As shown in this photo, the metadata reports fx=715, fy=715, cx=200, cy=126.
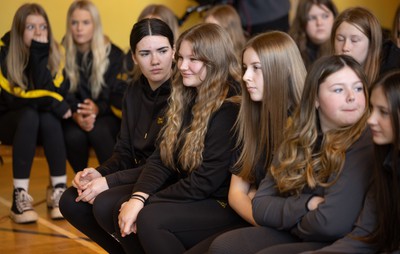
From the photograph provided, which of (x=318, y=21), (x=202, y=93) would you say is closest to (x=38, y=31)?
(x=318, y=21)

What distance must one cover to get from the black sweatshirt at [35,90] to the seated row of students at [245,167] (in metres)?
1.02

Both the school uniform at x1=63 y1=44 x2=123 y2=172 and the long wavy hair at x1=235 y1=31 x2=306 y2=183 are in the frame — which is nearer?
the long wavy hair at x1=235 y1=31 x2=306 y2=183

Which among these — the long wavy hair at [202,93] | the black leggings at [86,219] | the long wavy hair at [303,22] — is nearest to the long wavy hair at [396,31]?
the long wavy hair at [303,22]

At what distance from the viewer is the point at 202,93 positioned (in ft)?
8.11

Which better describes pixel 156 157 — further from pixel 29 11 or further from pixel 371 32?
pixel 29 11

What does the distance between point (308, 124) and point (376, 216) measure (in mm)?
358

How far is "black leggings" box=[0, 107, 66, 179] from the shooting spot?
3670mm

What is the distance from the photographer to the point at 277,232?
2072 mm

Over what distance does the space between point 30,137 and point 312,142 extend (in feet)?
6.67

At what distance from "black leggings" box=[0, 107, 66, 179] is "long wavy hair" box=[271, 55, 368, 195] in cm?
191

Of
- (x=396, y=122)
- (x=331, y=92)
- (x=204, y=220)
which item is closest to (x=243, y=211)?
(x=204, y=220)

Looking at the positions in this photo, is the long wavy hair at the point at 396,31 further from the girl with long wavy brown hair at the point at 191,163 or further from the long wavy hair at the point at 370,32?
the girl with long wavy brown hair at the point at 191,163

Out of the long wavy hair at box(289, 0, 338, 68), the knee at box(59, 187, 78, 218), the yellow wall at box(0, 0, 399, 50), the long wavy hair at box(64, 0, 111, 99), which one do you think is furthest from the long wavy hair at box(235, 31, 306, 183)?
the yellow wall at box(0, 0, 399, 50)

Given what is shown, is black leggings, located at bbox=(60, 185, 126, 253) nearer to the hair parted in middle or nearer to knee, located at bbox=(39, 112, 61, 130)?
the hair parted in middle
